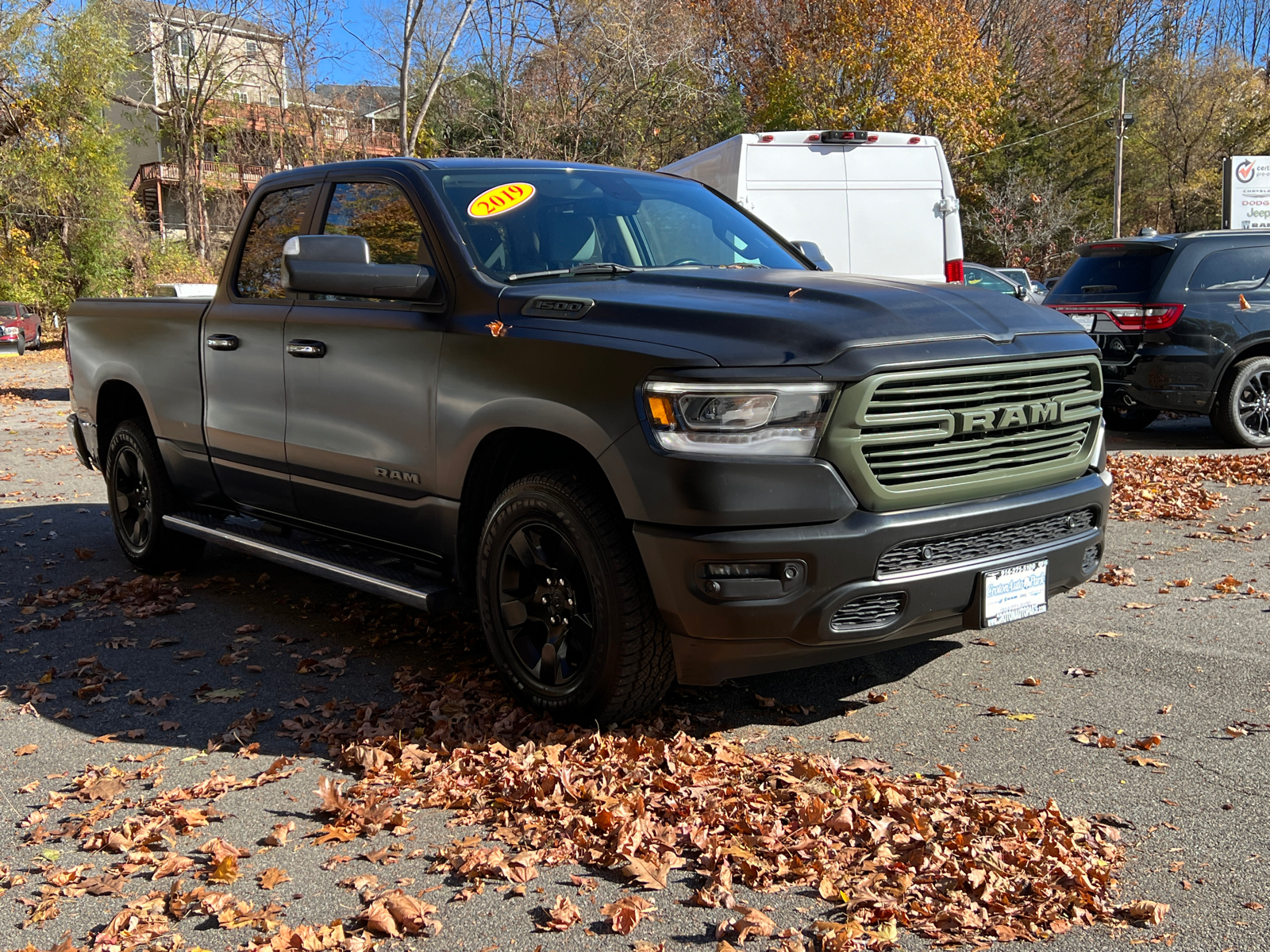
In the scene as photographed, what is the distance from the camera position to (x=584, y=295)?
4.34 m

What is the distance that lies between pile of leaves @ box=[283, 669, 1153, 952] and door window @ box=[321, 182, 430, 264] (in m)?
1.94

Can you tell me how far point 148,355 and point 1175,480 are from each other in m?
7.26

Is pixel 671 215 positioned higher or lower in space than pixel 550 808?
higher

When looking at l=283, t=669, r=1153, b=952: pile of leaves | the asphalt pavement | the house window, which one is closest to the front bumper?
l=283, t=669, r=1153, b=952: pile of leaves

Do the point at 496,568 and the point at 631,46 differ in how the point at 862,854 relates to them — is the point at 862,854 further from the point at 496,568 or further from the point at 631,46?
the point at 631,46

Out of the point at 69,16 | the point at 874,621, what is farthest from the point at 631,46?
the point at 874,621

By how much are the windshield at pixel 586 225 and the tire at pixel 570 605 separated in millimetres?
1022

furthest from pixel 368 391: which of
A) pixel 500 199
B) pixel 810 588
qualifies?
pixel 810 588

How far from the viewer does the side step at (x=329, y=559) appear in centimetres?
461

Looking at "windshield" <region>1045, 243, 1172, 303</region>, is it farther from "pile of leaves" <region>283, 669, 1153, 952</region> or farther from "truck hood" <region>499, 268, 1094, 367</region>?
"pile of leaves" <region>283, 669, 1153, 952</region>

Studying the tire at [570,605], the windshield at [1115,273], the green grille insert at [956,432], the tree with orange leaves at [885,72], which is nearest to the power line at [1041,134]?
the tree with orange leaves at [885,72]

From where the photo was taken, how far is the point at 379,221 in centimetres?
521

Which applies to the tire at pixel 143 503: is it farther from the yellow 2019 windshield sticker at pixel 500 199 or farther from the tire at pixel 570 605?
the tire at pixel 570 605

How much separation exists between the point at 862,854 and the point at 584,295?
2104 mm
